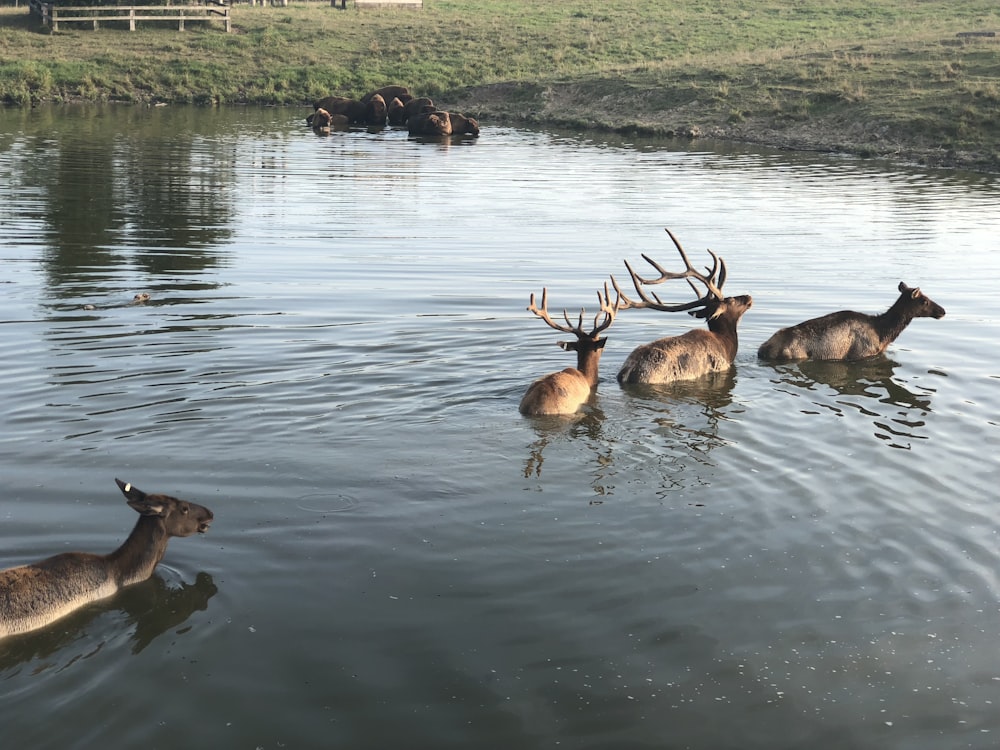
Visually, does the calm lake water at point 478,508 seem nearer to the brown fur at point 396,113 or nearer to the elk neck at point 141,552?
the elk neck at point 141,552

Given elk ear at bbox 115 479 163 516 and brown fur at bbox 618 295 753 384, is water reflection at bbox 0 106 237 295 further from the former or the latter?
elk ear at bbox 115 479 163 516

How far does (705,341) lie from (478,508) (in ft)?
16.0

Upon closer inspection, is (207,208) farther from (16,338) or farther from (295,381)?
(295,381)

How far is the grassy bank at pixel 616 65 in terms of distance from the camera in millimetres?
38281

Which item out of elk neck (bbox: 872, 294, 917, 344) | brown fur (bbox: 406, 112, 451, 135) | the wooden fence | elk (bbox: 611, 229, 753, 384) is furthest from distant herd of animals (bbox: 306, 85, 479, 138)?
elk (bbox: 611, 229, 753, 384)

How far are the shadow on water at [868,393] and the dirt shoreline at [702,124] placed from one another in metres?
Answer: 20.9

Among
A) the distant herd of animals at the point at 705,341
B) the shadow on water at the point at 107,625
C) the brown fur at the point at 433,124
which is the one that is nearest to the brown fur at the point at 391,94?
the brown fur at the point at 433,124

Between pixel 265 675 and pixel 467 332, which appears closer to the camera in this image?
pixel 265 675

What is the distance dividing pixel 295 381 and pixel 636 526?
4578 millimetres

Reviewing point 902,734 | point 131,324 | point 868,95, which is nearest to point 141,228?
point 131,324

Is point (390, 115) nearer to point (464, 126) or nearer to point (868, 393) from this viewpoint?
point (464, 126)

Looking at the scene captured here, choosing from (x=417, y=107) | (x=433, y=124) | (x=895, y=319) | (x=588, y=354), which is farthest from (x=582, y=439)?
(x=417, y=107)

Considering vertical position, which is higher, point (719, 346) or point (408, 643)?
point (719, 346)

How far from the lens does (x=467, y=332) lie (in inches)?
561
